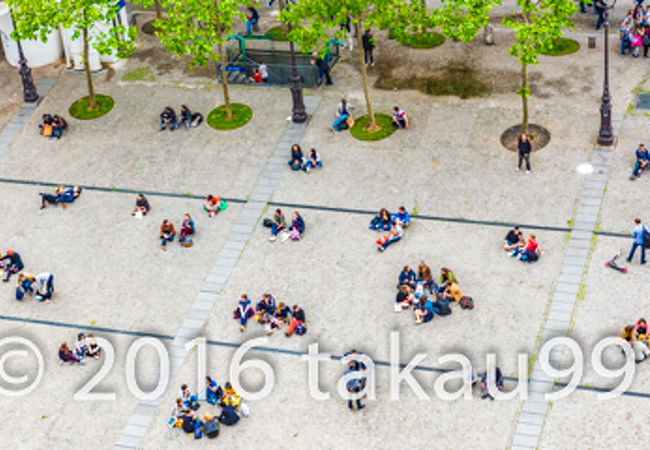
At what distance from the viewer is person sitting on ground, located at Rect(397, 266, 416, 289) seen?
29159 mm

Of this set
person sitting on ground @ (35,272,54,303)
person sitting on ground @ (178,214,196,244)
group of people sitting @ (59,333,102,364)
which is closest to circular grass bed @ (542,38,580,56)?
person sitting on ground @ (178,214,196,244)

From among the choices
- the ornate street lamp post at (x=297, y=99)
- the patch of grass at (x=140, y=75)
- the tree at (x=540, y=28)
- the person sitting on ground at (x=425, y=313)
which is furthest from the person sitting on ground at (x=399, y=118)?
the patch of grass at (x=140, y=75)

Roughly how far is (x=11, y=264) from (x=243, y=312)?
26.9ft

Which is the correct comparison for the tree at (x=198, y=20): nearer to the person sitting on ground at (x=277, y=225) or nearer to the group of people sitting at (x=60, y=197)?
the group of people sitting at (x=60, y=197)

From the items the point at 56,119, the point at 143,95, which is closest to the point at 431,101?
the point at 143,95

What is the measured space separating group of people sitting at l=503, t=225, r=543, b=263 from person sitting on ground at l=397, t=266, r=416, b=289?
10.4 feet

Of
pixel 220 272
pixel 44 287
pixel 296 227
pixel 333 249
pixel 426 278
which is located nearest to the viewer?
pixel 426 278

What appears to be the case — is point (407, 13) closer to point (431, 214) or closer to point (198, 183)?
point (431, 214)

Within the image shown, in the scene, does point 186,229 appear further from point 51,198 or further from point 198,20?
point 198,20

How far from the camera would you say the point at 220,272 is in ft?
102

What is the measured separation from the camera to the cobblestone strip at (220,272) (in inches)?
1055

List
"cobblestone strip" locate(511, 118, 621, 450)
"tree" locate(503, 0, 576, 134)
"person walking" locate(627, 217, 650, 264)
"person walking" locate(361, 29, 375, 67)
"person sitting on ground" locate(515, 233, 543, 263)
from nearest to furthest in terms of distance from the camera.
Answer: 1. "cobblestone strip" locate(511, 118, 621, 450)
2. "person walking" locate(627, 217, 650, 264)
3. "person sitting on ground" locate(515, 233, 543, 263)
4. "tree" locate(503, 0, 576, 134)
5. "person walking" locate(361, 29, 375, 67)

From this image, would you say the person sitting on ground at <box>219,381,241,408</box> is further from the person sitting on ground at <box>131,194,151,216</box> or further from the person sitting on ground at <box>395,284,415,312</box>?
the person sitting on ground at <box>131,194,151,216</box>

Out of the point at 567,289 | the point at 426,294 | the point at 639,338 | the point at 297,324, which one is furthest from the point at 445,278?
the point at 639,338
